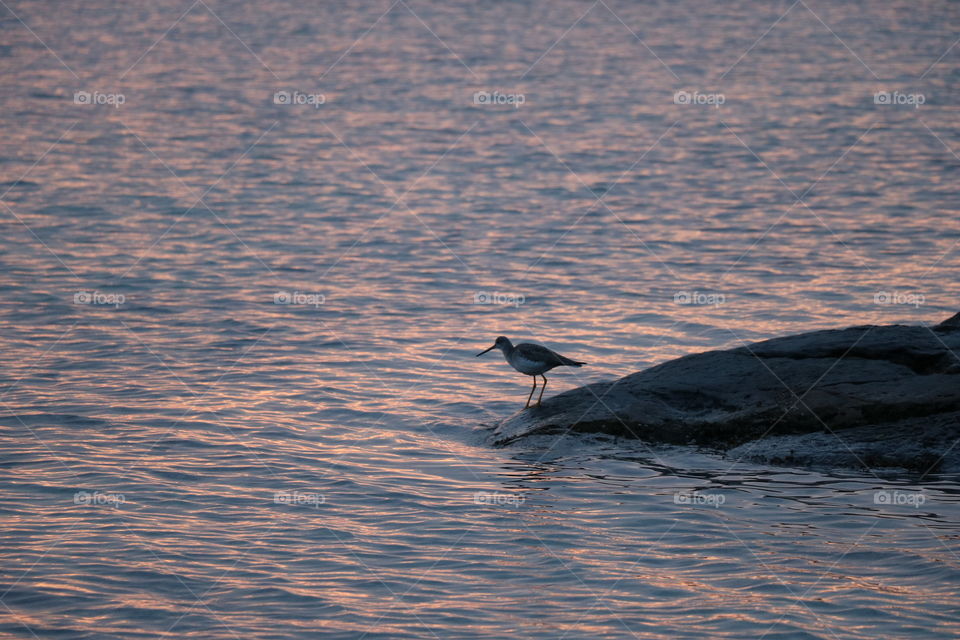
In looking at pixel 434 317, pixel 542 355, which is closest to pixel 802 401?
pixel 542 355

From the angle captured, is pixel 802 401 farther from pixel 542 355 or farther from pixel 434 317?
pixel 434 317

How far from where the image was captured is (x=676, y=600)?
9219 millimetres

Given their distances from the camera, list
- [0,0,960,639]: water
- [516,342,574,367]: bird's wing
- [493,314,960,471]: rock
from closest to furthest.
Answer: [0,0,960,639]: water, [493,314,960,471]: rock, [516,342,574,367]: bird's wing

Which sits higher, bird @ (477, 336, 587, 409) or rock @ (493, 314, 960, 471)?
bird @ (477, 336, 587, 409)

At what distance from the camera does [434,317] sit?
59.8 feet

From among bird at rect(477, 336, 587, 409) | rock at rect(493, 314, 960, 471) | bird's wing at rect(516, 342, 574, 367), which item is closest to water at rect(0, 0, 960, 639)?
rock at rect(493, 314, 960, 471)

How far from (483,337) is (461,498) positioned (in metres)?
5.95

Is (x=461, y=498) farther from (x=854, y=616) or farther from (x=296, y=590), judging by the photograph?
(x=854, y=616)

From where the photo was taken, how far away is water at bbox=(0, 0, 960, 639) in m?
9.54

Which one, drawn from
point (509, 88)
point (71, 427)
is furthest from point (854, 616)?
point (509, 88)

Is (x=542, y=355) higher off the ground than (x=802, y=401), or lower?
higher

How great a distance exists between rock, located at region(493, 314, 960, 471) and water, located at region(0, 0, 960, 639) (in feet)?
1.19

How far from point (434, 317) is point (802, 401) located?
7.29 m

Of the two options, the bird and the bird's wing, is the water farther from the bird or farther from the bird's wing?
the bird's wing
